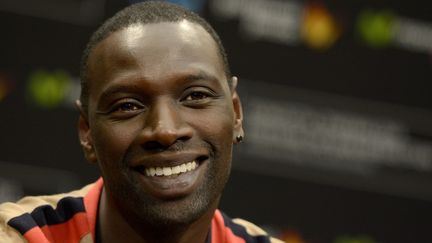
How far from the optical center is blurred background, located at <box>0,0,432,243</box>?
3344mm

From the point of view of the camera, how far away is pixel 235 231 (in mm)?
2414

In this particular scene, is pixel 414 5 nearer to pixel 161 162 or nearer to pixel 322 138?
pixel 322 138

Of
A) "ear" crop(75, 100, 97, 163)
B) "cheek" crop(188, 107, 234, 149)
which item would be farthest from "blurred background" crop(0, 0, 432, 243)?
"cheek" crop(188, 107, 234, 149)

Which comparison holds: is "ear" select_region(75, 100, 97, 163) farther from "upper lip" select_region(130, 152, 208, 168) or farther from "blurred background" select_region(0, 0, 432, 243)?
"blurred background" select_region(0, 0, 432, 243)

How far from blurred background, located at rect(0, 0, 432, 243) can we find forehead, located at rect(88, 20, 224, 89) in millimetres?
1307

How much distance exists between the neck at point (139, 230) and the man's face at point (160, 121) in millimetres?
39

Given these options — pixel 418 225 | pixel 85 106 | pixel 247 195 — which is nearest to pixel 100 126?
pixel 85 106

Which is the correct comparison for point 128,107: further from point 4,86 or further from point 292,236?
point 292,236

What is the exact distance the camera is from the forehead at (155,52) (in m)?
1.98

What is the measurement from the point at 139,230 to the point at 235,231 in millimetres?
414

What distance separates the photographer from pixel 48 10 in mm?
3322

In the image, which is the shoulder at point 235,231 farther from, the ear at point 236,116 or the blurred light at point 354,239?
the blurred light at point 354,239

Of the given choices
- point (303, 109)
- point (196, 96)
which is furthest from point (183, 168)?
point (303, 109)

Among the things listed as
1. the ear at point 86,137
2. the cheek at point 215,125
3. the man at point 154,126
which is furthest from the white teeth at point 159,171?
the ear at point 86,137
